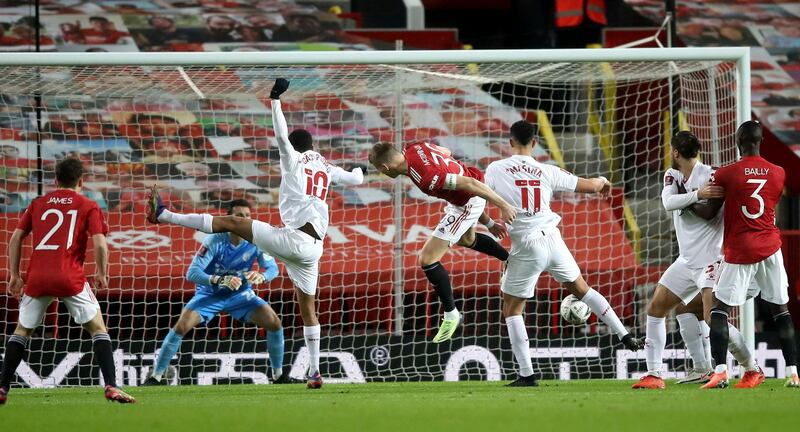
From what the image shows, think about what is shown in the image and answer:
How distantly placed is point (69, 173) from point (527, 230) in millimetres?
3346

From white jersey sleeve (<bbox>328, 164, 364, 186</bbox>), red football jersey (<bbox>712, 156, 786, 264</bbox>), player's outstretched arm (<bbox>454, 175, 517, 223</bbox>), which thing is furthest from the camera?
white jersey sleeve (<bbox>328, 164, 364, 186</bbox>)

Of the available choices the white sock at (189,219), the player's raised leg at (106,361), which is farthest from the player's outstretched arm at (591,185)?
the player's raised leg at (106,361)

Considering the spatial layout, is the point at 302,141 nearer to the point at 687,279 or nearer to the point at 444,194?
the point at 444,194

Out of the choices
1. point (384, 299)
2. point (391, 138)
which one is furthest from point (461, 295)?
point (391, 138)

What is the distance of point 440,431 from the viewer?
552 cm

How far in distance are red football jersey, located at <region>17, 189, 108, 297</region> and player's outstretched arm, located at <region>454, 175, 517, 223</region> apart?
2.49 metres

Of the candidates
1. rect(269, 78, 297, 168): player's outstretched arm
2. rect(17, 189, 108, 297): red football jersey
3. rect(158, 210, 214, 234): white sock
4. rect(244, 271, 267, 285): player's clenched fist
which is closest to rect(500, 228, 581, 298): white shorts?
rect(269, 78, 297, 168): player's outstretched arm

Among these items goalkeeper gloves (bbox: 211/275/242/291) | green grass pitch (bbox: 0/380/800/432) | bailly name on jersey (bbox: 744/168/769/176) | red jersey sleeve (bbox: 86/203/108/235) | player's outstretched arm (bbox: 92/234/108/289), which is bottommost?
green grass pitch (bbox: 0/380/800/432)

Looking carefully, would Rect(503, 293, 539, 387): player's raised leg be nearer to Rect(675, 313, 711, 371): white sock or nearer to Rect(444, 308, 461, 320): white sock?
Rect(444, 308, 461, 320): white sock

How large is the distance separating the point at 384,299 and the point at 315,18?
17.8ft

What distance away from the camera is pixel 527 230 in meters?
8.85

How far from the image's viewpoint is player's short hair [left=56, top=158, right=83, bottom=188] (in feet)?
25.2

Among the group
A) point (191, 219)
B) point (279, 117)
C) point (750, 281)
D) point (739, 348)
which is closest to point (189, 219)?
point (191, 219)

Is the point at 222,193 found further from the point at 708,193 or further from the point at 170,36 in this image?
the point at 708,193
